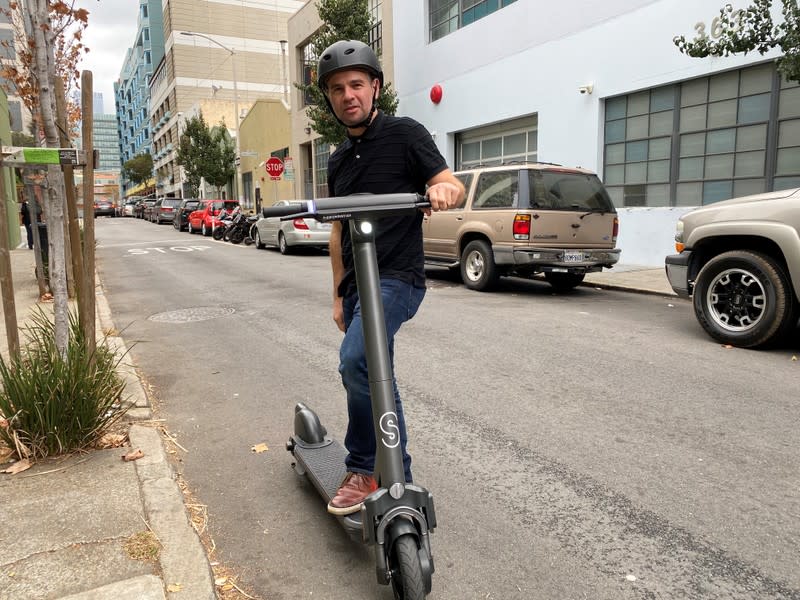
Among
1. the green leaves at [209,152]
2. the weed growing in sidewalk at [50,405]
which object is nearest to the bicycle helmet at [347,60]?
the weed growing in sidewalk at [50,405]

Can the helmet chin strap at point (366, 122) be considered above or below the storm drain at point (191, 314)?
above

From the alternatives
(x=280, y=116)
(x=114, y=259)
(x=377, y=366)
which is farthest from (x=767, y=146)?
(x=280, y=116)

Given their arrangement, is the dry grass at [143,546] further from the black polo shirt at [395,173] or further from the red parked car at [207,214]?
the red parked car at [207,214]

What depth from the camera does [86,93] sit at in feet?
12.7

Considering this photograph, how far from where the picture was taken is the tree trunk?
3.89 m

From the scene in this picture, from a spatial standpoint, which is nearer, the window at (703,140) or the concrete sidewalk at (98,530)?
the concrete sidewalk at (98,530)

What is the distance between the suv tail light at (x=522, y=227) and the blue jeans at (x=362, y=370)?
6.60m

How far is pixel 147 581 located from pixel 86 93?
2.99 m

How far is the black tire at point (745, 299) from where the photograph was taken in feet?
18.7

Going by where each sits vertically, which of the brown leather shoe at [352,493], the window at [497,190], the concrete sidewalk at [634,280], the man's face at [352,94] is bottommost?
the concrete sidewalk at [634,280]

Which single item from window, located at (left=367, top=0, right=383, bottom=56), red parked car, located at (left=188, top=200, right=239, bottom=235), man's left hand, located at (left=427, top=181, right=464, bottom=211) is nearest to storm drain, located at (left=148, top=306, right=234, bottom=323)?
man's left hand, located at (left=427, top=181, right=464, bottom=211)

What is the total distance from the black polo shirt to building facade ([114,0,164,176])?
Result: 8574 cm

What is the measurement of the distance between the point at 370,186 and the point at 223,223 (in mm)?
23135

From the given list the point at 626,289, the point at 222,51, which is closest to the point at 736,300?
the point at 626,289
